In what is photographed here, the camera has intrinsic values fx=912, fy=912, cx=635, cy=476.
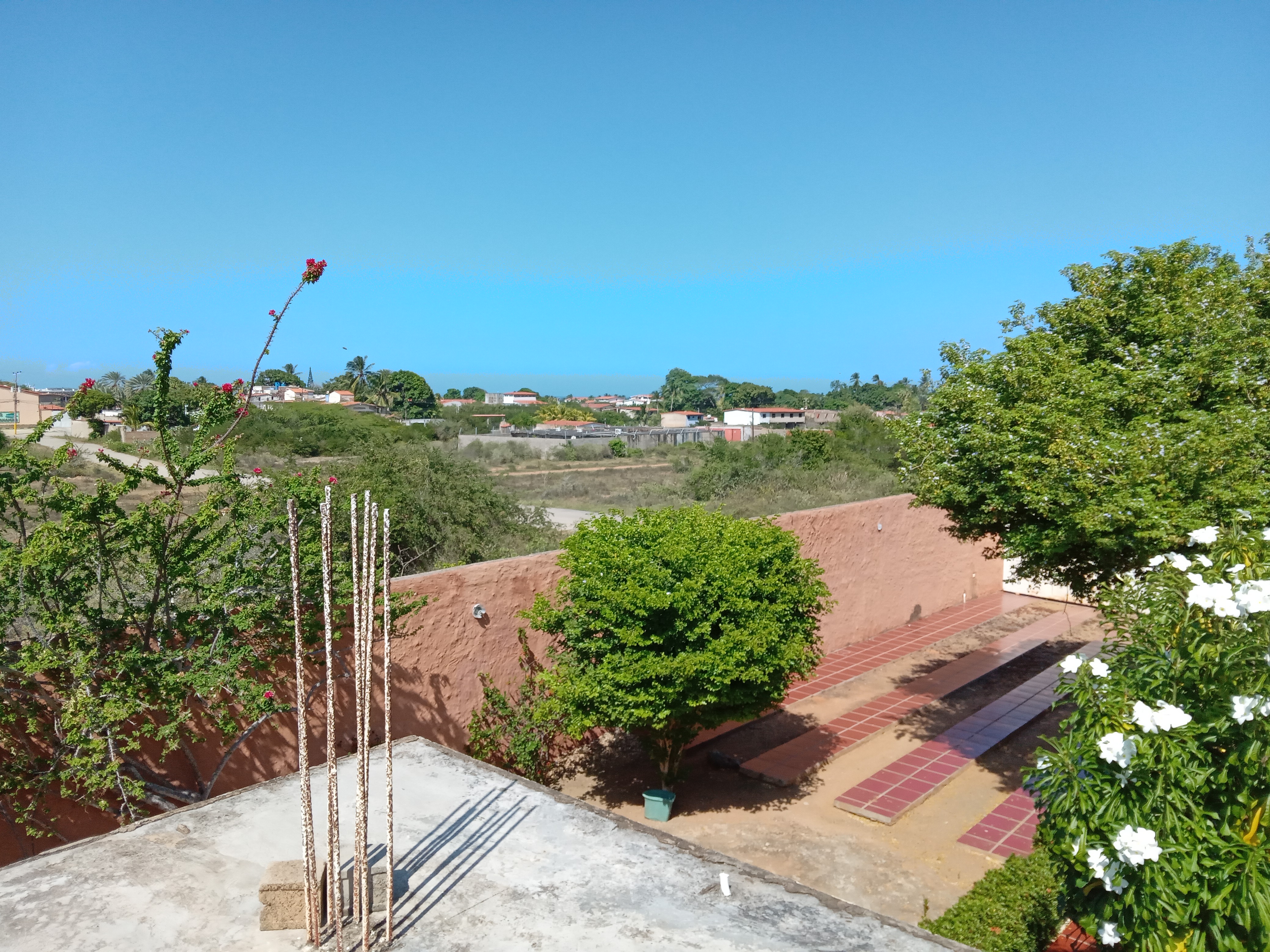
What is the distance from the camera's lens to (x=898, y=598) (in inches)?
594

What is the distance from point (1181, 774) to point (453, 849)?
11.6 feet

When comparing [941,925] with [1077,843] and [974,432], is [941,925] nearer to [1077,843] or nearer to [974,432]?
[1077,843]

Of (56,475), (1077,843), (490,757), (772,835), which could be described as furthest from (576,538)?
(1077,843)

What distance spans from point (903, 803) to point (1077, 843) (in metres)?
5.29

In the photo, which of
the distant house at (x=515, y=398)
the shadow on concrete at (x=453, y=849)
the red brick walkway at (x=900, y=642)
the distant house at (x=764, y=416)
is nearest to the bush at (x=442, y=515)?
the red brick walkway at (x=900, y=642)

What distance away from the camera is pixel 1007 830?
8.30m

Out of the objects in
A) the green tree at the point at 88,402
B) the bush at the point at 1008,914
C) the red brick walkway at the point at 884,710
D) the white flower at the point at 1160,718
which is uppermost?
the green tree at the point at 88,402

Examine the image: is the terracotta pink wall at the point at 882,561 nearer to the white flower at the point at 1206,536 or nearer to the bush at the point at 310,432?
the white flower at the point at 1206,536

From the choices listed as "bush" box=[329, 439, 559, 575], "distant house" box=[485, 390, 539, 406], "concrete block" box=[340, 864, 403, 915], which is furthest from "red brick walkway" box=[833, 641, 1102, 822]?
"distant house" box=[485, 390, 539, 406]

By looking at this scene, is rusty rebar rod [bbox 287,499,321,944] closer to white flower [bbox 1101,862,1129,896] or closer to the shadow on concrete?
the shadow on concrete

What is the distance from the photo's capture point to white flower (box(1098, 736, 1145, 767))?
355 centimetres

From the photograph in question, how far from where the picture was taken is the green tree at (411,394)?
70.6 metres

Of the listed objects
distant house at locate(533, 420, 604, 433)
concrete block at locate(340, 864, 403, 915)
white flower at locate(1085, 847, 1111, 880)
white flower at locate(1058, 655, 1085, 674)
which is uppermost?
distant house at locate(533, 420, 604, 433)

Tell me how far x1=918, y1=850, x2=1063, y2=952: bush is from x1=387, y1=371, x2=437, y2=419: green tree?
63794mm
